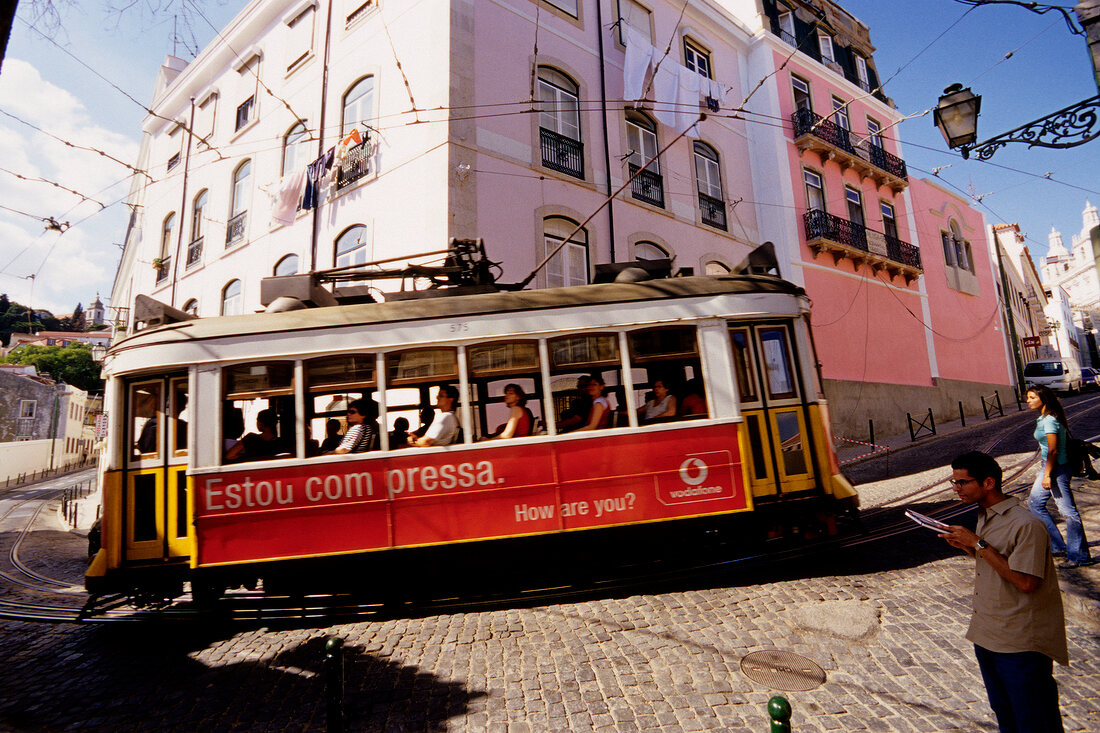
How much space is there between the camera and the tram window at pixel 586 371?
5793 mm

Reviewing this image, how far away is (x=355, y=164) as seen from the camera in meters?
12.3

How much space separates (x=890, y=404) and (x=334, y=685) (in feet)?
58.6

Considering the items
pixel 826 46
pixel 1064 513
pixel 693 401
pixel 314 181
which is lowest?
pixel 1064 513

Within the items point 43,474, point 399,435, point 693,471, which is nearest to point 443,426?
point 399,435

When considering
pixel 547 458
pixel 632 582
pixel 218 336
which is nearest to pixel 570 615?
pixel 632 582

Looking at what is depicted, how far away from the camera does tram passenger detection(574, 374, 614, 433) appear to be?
5.76 meters

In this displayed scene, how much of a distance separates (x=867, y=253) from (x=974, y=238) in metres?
10.3

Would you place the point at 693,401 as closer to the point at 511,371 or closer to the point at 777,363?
the point at 777,363

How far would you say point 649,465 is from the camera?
5629 millimetres

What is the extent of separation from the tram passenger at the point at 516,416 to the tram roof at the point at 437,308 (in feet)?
2.74

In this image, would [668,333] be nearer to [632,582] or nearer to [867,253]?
[632,582]

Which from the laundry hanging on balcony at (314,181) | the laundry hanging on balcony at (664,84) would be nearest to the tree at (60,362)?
the laundry hanging on balcony at (314,181)

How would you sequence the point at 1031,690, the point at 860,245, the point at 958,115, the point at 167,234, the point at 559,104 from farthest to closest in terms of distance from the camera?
the point at 167,234 → the point at 860,245 → the point at 559,104 → the point at 958,115 → the point at 1031,690

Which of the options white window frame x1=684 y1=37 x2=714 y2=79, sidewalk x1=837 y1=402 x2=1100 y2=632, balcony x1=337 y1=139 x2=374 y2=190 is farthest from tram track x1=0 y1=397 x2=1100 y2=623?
white window frame x1=684 y1=37 x2=714 y2=79
